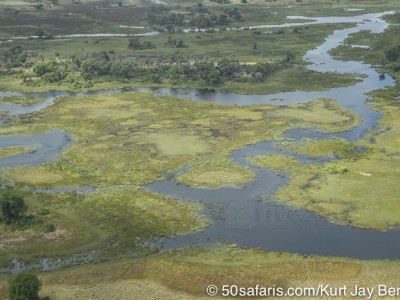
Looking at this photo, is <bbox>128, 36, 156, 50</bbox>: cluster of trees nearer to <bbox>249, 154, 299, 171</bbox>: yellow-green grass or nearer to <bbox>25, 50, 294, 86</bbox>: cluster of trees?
<bbox>25, 50, 294, 86</bbox>: cluster of trees

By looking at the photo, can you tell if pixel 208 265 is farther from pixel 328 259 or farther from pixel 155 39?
pixel 155 39

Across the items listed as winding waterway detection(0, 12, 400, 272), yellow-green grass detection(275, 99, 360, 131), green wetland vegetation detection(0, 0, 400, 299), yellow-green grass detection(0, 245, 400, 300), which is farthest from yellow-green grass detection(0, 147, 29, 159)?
yellow-green grass detection(275, 99, 360, 131)

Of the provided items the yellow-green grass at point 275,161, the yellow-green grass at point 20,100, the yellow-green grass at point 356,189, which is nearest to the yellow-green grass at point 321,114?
the yellow-green grass at point 356,189

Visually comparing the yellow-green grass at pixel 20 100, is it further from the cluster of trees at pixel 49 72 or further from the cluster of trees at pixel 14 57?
the cluster of trees at pixel 14 57

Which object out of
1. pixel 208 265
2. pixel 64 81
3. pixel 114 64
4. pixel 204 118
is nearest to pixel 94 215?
pixel 208 265

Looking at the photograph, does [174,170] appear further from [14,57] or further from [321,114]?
[14,57]

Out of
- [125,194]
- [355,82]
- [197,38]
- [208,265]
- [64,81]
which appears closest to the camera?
[208,265]
